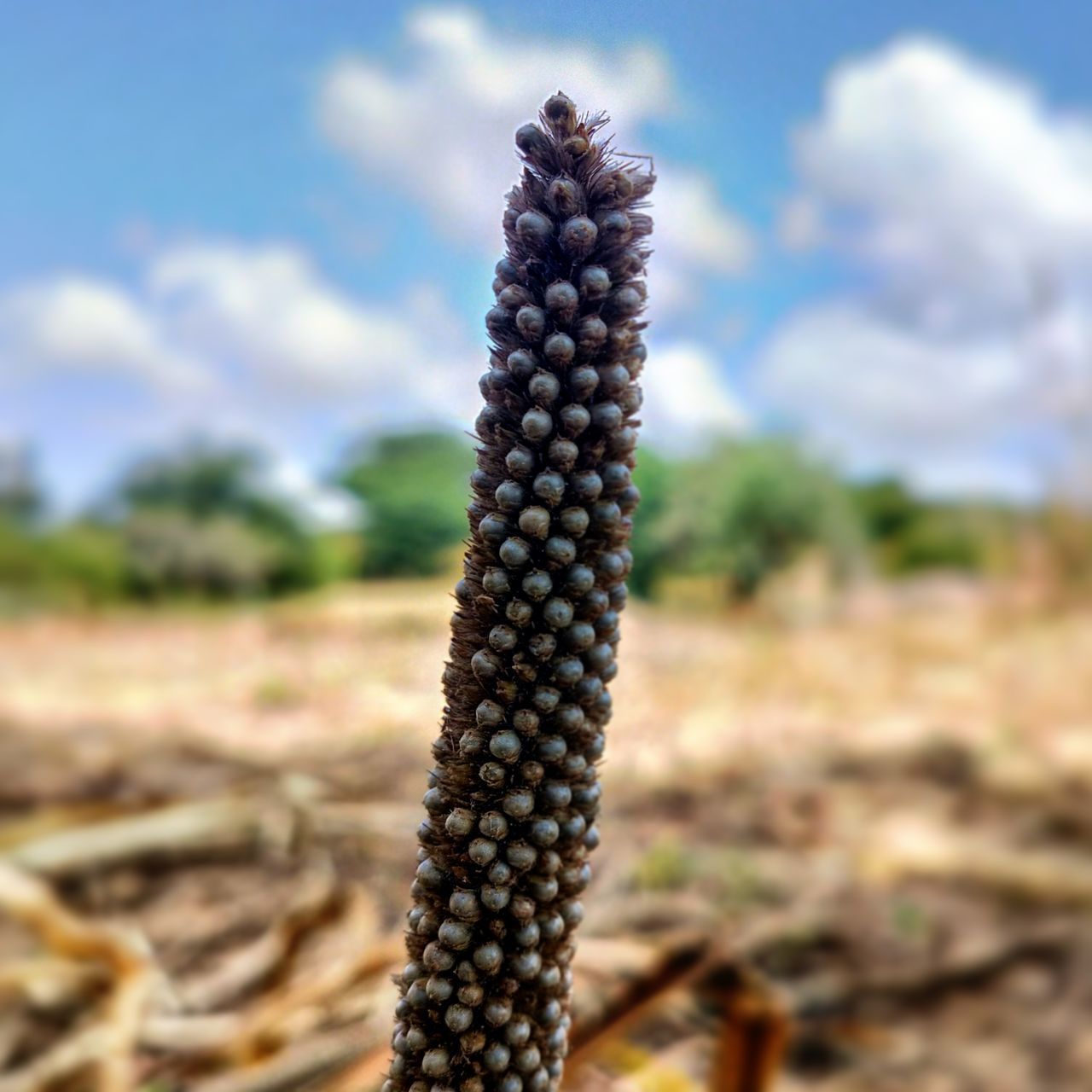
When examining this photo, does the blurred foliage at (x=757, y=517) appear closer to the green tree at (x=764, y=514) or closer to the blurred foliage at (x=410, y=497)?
the green tree at (x=764, y=514)

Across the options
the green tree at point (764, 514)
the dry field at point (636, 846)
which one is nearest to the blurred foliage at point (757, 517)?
the green tree at point (764, 514)

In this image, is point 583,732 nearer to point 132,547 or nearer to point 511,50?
point 511,50

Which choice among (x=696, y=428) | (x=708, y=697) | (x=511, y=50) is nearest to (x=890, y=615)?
(x=708, y=697)

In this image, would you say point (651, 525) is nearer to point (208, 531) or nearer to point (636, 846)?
point (636, 846)

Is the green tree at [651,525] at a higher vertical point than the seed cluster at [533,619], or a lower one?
higher

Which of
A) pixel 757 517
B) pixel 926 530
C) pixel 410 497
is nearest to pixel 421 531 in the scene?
pixel 410 497

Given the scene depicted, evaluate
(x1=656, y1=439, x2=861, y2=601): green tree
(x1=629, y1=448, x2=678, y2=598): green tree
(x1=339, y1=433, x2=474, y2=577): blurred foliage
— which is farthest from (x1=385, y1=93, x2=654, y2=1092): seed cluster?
(x1=656, y1=439, x2=861, y2=601): green tree

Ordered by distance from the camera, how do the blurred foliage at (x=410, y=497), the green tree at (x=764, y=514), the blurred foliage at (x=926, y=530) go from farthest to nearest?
the blurred foliage at (x=926, y=530)
the green tree at (x=764, y=514)
the blurred foliage at (x=410, y=497)
